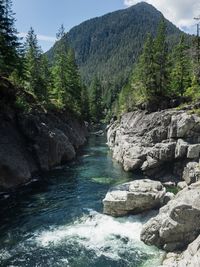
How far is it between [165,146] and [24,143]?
1831cm

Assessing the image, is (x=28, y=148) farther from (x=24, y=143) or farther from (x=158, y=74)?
(x=158, y=74)

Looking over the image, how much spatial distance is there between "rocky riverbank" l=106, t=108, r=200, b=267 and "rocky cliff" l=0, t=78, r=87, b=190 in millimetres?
10512

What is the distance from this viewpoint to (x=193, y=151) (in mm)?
35406

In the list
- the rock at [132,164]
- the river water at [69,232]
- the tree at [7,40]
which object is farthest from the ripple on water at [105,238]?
the tree at [7,40]

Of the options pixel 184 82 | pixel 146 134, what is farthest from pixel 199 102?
pixel 184 82

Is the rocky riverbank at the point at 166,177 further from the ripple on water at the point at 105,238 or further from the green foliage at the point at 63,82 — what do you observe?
the green foliage at the point at 63,82

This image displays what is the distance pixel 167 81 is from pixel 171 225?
1622 inches

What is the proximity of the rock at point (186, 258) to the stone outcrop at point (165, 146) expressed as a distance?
13.8 meters

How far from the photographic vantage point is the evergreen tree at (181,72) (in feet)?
201

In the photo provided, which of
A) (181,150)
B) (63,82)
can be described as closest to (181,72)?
(63,82)

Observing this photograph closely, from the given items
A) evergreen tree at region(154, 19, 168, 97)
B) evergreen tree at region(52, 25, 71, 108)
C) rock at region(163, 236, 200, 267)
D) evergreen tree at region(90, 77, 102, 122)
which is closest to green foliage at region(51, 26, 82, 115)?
evergreen tree at region(52, 25, 71, 108)

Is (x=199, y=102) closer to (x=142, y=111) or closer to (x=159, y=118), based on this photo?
(x=159, y=118)

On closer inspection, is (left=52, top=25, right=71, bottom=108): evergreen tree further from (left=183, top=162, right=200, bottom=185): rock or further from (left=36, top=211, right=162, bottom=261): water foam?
(left=36, top=211, right=162, bottom=261): water foam

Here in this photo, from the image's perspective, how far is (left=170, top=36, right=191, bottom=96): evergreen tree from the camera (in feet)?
201
